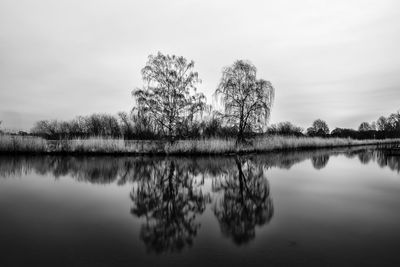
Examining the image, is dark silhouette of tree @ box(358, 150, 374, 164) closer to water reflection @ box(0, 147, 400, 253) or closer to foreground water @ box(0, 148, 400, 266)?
foreground water @ box(0, 148, 400, 266)

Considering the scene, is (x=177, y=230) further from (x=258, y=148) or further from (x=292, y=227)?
(x=258, y=148)

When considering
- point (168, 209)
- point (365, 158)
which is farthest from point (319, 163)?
point (168, 209)

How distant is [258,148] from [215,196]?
1619 cm

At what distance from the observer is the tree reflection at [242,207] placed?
3320 mm

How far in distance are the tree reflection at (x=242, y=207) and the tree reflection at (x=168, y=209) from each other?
0.38 meters

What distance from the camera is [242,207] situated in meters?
4.46

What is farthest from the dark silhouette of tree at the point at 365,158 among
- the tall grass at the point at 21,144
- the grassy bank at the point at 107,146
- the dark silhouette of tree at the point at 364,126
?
the dark silhouette of tree at the point at 364,126

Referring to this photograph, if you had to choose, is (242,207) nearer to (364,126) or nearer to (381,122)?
(381,122)

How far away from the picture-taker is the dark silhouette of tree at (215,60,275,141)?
21030 mm

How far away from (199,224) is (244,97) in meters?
18.7

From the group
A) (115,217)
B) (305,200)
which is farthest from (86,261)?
(305,200)

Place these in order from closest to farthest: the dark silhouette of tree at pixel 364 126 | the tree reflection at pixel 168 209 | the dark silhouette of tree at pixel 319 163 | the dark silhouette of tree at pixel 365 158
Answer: the tree reflection at pixel 168 209 → the dark silhouette of tree at pixel 319 163 → the dark silhouette of tree at pixel 365 158 → the dark silhouette of tree at pixel 364 126

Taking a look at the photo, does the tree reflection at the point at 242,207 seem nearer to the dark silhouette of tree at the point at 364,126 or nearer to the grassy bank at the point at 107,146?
the grassy bank at the point at 107,146

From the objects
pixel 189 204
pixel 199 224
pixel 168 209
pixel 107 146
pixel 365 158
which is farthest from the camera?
pixel 107 146
